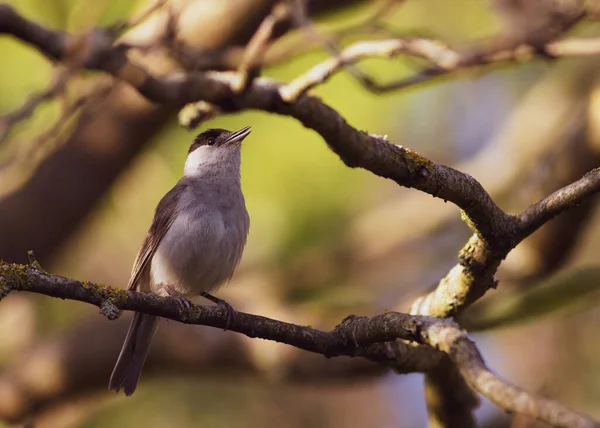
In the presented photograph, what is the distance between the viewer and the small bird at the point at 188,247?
5.54 meters

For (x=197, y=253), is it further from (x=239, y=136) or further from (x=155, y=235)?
(x=239, y=136)

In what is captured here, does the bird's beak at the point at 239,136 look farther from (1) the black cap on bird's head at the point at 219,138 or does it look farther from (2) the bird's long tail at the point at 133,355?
(2) the bird's long tail at the point at 133,355

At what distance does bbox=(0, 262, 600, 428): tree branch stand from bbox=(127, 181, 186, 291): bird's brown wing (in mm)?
2028

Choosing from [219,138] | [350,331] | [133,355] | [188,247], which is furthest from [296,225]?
[350,331]

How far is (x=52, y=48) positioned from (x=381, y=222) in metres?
5.32

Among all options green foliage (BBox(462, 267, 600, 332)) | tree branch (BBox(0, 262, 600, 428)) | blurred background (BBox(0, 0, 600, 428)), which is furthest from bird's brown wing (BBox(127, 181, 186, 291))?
green foliage (BBox(462, 267, 600, 332))

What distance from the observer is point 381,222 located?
901cm

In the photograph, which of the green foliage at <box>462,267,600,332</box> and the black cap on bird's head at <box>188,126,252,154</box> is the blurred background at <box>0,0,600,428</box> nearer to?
the green foliage at <box>462,267,600,332</box>

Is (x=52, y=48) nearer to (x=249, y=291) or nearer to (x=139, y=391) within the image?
(x=249, y=291)

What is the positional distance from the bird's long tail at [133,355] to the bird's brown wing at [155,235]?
266 millimetres

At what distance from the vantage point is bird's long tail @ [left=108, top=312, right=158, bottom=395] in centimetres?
577

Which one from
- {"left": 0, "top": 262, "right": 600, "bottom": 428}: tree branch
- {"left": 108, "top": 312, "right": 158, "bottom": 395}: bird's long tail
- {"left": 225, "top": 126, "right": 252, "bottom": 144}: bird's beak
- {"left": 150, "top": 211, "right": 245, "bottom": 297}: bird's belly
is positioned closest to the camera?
{"left": 0, "top": 262, "right": 600, "bottom": 428}: tree branch

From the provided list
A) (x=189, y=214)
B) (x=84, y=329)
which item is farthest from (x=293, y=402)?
(x=189, y=214)

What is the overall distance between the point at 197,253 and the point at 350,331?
2045mm
